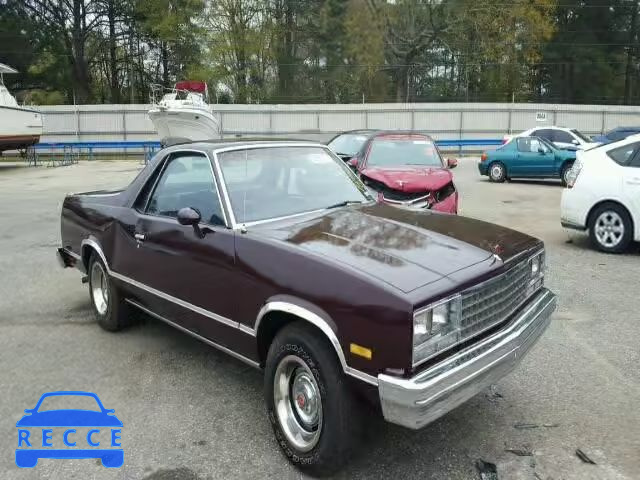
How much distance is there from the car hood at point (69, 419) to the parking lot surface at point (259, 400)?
7cm

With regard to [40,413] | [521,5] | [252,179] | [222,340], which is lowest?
[40,413]

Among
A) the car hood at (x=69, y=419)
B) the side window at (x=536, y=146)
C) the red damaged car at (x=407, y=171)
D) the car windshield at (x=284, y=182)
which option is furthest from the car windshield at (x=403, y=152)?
the side window at (x=536, y=146)

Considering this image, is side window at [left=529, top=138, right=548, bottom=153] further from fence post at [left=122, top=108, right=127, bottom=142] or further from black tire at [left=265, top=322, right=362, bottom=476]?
fence post at [left=122, top=108, right=127, bottom=142]

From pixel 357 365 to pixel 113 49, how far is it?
151ft

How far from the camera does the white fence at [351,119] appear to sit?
32.8m

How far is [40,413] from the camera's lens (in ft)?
12.7

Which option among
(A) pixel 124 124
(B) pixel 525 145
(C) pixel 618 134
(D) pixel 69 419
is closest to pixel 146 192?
(D) pixel 69 419

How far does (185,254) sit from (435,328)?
1.95 meters

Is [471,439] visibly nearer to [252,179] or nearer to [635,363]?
[635,363]

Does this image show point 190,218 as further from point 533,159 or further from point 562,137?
point 562,137

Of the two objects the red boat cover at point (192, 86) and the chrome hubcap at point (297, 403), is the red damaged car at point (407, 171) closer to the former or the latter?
the chrome hubcap at point (297, 403)

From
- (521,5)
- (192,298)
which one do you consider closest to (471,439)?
(192,298)

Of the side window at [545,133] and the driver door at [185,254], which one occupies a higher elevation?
the side window at [545,133]

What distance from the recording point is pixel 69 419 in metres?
3.79
